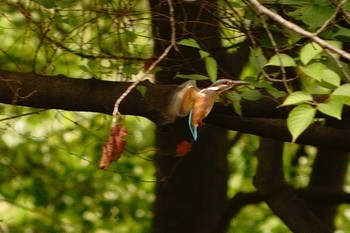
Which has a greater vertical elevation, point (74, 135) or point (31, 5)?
point (31, 5)

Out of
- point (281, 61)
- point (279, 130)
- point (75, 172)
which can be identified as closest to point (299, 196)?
point (75, 172)

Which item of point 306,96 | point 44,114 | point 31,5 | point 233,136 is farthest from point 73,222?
point 306,96

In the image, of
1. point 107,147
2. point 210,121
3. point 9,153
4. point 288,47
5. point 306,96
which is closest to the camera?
point 306,96

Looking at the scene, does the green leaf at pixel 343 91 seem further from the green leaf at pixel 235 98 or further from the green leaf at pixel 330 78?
the green leaf at pixel 235 98

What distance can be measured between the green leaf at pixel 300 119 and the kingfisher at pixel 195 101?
0.41 metres

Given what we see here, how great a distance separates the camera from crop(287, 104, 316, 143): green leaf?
6.42 feet

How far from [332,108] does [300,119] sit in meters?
0.07

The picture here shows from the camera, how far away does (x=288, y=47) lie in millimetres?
2586

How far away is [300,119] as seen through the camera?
77.7 inches

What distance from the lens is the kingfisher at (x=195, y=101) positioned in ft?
7.89

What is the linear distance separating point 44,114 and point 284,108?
236 centimetres

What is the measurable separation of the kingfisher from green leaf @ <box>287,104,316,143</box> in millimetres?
409

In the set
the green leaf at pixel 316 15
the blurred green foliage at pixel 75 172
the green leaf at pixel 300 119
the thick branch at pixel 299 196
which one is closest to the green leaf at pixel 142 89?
the green leaf at pixel 316 15

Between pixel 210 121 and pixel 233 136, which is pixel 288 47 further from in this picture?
pixel 233 136
